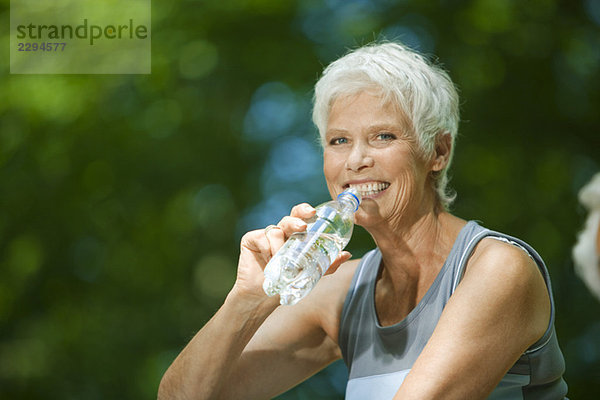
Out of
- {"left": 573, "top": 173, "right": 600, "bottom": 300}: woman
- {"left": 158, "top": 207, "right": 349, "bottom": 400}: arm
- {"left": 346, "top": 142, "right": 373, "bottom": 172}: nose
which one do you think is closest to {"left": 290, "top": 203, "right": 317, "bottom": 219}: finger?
{"left": 158, "top": 207, "right": 349, "bottom": 400}: arm

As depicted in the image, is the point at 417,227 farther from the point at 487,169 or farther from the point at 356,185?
the point at 487,169

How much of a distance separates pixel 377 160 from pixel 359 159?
0.04 meters

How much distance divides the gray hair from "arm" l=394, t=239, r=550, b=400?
13.3 inches

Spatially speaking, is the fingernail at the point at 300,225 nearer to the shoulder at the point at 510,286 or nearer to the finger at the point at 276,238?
the finger at the point at 276,238

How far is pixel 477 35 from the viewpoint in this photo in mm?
3197

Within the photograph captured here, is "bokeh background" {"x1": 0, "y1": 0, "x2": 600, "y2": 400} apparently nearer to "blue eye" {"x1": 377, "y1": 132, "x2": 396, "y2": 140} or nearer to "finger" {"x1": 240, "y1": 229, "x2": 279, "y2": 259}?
"blue eye" {"x1": 377, "y1": 132, "x2": 396, "y2": 140}

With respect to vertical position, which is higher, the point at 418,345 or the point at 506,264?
the point at 506,264

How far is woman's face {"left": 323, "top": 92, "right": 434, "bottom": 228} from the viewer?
1255mm

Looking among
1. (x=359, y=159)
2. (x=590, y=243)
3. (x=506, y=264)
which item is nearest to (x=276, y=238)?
(x=359, y=159)

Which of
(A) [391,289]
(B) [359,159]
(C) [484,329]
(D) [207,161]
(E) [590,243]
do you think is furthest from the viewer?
(D) [207,161]

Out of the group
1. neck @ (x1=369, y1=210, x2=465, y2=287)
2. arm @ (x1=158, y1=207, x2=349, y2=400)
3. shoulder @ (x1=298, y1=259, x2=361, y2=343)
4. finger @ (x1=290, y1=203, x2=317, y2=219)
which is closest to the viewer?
finger @ (x1=290, y1=203, x2=317, y2=219)

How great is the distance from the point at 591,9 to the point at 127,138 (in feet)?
8.26

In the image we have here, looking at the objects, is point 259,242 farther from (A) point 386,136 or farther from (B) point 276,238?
(A) point 386,136

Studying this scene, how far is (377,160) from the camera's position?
1.25m
